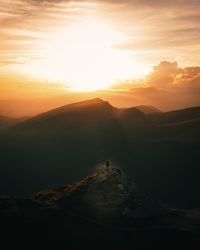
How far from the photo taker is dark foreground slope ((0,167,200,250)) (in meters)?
86.1

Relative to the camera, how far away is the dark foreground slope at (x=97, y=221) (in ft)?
283

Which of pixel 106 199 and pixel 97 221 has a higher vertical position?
pixel 106 199

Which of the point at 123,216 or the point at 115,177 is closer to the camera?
the point at 123,216

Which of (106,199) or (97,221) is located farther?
(106,199)

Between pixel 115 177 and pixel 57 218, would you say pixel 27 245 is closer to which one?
pixel 57 218

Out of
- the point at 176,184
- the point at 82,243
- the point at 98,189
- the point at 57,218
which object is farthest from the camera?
the point at 176,184

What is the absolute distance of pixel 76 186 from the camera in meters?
115

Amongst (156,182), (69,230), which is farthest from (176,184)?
(69,230)

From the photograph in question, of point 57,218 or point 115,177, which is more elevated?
point 115,177

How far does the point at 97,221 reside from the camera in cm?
9519

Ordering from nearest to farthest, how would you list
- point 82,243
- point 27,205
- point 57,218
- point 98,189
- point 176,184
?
point 82,243, point 57,218, point 27,205, point 98,189, point 176,184

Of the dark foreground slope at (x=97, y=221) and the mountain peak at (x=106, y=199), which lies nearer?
the dark foreground slope at (x=97, y=221)

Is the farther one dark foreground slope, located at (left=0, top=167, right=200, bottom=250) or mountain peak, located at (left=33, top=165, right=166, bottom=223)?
mountain peak, located at (left=33, top=165, right=166, bottom=223)

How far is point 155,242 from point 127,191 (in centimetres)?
2400
